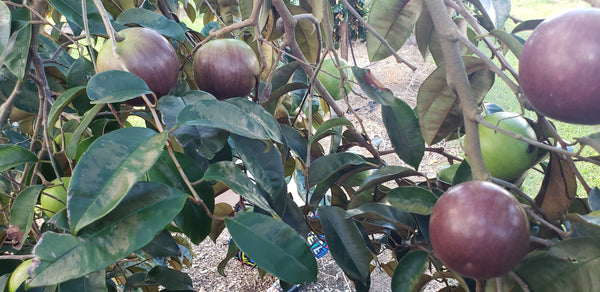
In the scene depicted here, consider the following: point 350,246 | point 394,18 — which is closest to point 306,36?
point 394,18

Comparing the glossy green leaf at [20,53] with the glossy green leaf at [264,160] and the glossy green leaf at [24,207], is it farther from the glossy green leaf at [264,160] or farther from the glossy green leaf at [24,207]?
the glossy green leaf at [264,160]

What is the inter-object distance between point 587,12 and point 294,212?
371mm

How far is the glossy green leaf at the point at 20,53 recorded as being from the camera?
52cm

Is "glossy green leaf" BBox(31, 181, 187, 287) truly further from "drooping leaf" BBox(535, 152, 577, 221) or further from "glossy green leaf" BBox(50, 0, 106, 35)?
"drooping leaf" BBox(535, 152, 577, 221)

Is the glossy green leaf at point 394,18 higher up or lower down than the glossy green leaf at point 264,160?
higher up

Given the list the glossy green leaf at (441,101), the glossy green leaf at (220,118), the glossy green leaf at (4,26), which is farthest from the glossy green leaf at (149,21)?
the glossy green leaf at (441,101)

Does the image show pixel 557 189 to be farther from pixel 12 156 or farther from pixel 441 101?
pixel 12 156

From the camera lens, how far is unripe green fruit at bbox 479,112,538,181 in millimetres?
551

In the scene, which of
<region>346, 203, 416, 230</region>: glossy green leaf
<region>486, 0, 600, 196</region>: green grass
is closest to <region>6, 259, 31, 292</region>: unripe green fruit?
<region>346, 203, 416, 230</region>: glossy green leaf

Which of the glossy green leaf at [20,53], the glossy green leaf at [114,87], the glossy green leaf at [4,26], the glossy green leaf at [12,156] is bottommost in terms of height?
the glossy green leaf at [12,156]

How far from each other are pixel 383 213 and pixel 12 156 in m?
0.46

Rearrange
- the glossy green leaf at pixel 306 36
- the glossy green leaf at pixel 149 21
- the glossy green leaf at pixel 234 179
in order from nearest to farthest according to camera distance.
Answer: the glossy green leaf at pixel 234 179 → the glossy green leaf at pixel 149 21 → the glossy green leaf at pixel 306 36

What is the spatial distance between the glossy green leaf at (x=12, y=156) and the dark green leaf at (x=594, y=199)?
637 millimetres

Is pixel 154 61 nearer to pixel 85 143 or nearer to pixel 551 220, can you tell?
pixel 85 143
